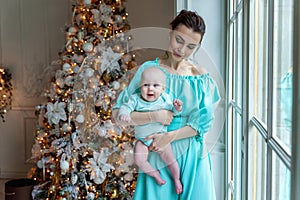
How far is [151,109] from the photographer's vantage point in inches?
60.4

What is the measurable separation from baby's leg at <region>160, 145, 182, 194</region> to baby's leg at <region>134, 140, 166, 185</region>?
0.17 ft

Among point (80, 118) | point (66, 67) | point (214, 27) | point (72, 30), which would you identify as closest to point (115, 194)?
point (80, 118)

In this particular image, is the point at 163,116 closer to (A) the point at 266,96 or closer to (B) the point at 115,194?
(A) the point at 266,96

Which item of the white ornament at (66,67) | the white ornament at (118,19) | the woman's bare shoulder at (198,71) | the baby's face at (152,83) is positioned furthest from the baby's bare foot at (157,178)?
the white ornament at (118,19)

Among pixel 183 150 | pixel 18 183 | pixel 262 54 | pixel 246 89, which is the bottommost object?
pixel 18 183

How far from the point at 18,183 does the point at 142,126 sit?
2419mm

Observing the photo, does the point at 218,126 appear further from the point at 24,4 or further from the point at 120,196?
the point at 24,4

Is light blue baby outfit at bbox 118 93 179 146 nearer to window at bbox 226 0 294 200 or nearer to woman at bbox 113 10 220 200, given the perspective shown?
woman at bbox 113 10 220 200

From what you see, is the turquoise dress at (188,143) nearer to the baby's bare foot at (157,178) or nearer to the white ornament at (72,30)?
the baby's bare foot at (157,178)

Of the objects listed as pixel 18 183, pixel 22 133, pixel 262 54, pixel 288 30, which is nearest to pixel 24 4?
pixel 22 133

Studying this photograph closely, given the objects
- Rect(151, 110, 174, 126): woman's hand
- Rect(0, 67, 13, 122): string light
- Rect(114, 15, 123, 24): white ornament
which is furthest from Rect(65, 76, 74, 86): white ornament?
Rect(151, 110, 174, 126): woman's hand

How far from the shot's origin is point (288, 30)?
87 cm

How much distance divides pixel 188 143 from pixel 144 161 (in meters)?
0.18

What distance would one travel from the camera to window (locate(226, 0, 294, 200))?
887 mm
